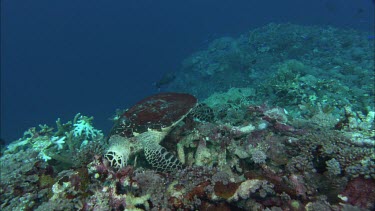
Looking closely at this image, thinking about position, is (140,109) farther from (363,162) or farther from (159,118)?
(363,162)

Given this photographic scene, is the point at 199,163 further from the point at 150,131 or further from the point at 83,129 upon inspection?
the point at 83,129

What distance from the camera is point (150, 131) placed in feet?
15.5

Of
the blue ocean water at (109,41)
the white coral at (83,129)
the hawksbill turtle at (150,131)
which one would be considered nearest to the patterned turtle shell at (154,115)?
the hawksbill turtle at (150,131)

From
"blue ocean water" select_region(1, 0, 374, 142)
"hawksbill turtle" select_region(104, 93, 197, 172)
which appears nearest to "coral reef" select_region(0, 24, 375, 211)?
"hawksbill turtle" select_region(104, 93, 197, 172)

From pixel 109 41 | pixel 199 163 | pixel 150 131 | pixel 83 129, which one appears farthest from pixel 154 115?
pixel 109 41

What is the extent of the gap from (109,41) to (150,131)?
99.1 meters

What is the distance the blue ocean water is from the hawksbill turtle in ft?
152

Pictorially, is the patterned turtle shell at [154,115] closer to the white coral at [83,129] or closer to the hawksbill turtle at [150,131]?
the hawksbill turtle at [150,131]

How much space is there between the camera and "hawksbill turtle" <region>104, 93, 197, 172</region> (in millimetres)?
4176

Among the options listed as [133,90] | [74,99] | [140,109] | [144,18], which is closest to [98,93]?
[74,99]

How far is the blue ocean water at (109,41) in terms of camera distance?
209 ft

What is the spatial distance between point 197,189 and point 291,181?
1174 millimetres

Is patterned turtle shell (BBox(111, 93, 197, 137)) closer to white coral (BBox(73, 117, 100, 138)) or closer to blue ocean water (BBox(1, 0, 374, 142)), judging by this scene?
white coral (BBox(73, 117, 100, 138))

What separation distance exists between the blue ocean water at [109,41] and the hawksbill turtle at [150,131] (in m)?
46.4
